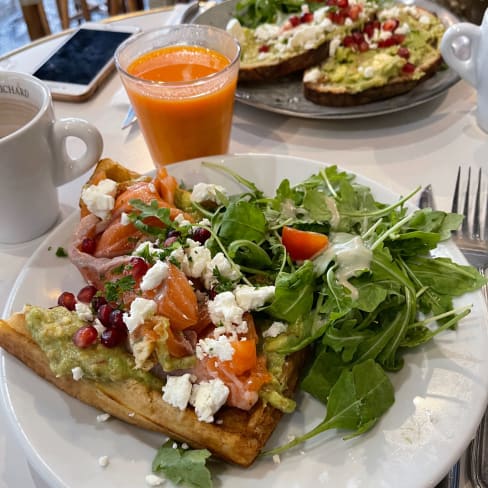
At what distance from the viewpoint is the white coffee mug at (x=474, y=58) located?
7.77 feet

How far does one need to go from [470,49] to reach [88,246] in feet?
6.61

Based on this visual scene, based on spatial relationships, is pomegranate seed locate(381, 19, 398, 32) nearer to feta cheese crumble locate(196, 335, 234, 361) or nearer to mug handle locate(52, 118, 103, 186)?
mug handle locate(52, 118, 103, 186)

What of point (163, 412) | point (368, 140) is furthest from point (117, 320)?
point (368, 140)

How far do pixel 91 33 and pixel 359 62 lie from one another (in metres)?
1.60

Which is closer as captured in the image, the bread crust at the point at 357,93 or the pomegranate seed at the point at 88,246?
the pomegranate seed at the point at 88,246

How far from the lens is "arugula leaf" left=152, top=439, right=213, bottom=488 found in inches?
47.7

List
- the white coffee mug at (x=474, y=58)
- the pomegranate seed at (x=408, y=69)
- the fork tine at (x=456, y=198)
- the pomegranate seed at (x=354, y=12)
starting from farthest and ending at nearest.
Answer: the pomegranate seed at (x=354, y=12), the pomegranate seed at (x=408, y=69), the white coffee mug at (x=474, y=58), the fork tine at (x=456, y=198)

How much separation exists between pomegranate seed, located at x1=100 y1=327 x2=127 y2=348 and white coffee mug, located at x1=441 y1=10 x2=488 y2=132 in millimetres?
1996

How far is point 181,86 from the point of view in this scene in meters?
2.08

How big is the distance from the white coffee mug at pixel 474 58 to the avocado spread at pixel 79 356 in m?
2.02

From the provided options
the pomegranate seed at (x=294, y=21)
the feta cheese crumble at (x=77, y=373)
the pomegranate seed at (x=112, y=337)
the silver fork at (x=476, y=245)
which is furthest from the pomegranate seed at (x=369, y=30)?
the feta cheese crumble at (x=77, y=373)

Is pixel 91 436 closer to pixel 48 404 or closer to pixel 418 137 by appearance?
pixel 48 404

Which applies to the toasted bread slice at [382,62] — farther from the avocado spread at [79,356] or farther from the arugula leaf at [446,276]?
the avocado spread at [79,356]

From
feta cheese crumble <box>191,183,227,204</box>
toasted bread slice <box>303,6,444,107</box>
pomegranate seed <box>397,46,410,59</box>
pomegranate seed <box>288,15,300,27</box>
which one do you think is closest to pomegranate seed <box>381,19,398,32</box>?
toasted bread slice <box>303,6,444,107</box>
